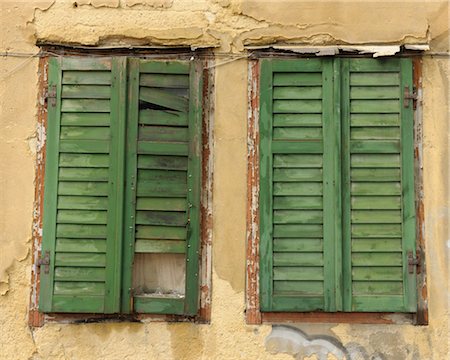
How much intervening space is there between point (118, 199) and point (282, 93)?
117 cm

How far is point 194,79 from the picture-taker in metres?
3.67

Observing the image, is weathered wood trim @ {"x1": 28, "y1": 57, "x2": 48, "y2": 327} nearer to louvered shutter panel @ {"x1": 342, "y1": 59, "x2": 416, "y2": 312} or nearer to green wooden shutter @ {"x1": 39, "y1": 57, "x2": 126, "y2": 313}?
green wooden shutter @ {"x1": 39, "y1": 57, "x2": 126, "y2": 313}

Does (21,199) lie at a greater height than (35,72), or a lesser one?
lesser

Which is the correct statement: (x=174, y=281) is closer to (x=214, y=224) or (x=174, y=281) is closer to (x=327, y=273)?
(x=214, y=224)

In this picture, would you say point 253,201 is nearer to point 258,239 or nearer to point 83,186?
point 258,239

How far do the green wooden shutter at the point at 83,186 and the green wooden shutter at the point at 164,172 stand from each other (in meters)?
0.09

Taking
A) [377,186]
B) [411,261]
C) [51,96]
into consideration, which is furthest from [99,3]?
[411,261]

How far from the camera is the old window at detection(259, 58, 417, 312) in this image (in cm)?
355

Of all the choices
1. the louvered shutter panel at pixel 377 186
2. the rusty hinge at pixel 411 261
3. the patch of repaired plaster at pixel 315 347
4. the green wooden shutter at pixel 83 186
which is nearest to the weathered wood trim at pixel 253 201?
the patch of repaired plaster at pixel 315 347

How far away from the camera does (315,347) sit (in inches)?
141

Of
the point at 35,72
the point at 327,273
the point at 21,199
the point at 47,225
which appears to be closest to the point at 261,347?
the point at 327,273

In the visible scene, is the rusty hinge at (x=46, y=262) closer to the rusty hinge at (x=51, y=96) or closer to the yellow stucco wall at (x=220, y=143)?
the yellow stucco wall at (x=220, y=143)

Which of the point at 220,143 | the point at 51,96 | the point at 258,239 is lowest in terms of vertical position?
the point at 258,239

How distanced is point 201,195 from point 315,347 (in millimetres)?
1123
